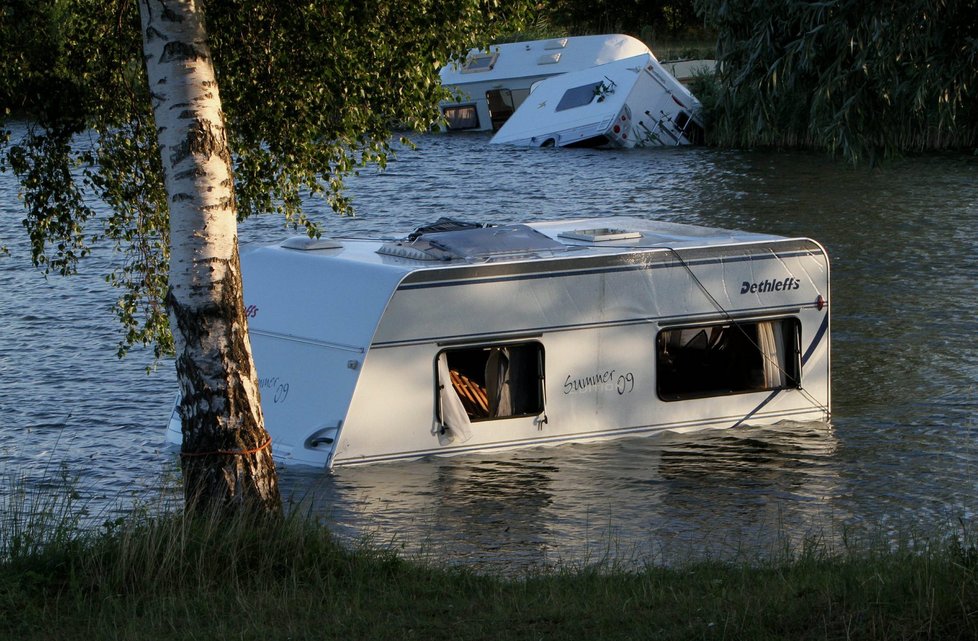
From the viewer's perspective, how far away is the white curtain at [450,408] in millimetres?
13547

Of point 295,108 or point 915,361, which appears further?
point 915,361

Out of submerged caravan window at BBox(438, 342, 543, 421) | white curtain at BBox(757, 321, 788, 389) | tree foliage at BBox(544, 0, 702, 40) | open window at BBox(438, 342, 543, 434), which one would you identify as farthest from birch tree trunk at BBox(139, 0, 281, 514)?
tree foliage at BBox(544, 0, 702, 40)

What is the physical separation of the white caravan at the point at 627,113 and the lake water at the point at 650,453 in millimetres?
16744

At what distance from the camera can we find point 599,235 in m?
15.0

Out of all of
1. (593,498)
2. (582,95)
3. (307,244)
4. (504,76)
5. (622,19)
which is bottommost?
(593,498)

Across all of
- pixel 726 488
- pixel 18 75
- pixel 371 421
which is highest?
pixel 18 75

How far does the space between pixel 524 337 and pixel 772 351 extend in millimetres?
3205

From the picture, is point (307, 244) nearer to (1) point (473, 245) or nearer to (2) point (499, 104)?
(1) point (473, 245)

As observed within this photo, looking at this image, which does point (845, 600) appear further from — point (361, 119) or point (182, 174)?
point (361, 119)

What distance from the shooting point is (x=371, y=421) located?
13.3 m

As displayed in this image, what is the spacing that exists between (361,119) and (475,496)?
13.1ft

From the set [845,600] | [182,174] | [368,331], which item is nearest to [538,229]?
[368,331]

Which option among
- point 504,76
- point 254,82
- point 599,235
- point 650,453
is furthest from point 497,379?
point 504,76

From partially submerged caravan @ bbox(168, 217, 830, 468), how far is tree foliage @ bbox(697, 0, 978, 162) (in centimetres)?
279
